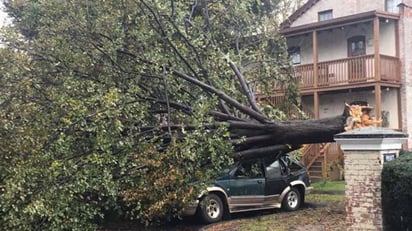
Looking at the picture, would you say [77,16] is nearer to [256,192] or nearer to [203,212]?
[203,212]

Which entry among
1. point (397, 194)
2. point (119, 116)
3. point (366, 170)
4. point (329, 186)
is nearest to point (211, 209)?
point (119, 116)

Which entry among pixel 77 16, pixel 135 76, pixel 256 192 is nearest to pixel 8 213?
pixel 135 76

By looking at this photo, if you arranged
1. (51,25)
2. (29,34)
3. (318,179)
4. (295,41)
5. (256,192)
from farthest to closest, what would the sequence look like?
(295,41) → (318,179) → (29,34) → (256,192) → (51,25)

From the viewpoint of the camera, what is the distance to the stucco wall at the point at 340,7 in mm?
23891

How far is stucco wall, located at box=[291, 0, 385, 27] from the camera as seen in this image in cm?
2389

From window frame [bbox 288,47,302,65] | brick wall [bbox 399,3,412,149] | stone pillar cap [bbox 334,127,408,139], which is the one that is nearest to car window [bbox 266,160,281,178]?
stone pillar cap [bbox 334,127,408,139]

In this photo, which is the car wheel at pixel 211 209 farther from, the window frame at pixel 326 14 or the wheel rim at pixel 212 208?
the window frame at pixel 326 14

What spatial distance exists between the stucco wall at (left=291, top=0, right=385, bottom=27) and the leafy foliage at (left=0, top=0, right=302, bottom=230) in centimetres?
1342

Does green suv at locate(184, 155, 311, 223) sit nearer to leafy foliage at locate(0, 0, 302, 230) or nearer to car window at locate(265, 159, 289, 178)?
car window at locate(265, 159, 289, 178)

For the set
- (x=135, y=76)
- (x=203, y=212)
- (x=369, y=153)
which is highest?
(x=135, y=76)

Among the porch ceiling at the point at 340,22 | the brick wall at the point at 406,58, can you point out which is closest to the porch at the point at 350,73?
the brick wall at the point at 406,58

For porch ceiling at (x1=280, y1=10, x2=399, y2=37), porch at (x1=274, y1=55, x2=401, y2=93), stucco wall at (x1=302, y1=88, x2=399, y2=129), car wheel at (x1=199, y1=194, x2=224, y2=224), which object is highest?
porch ceiling at (x1=280, y1=10, x2=399, y2=37)

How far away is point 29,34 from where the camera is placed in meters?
14.2

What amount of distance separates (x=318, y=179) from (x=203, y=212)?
1092cm
